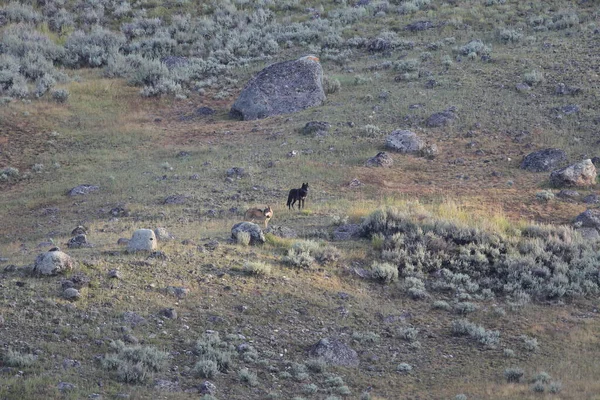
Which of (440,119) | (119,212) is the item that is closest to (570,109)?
(440,119)

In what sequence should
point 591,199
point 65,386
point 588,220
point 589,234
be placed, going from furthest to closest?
point 591,199, point 588,220, point 589,234, point 65,386

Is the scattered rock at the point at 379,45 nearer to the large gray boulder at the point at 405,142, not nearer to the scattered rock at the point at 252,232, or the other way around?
the large gray boulder at the point at 405,142

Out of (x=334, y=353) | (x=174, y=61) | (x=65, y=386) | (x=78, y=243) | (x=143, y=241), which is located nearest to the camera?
(x=65, y=386)

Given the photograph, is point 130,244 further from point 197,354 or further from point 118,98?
point 118,98

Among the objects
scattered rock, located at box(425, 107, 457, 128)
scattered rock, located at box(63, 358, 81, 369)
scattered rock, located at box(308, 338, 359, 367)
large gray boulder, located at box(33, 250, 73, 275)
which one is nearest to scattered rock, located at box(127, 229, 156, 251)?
large gray boulder, located at box(33, 250, 73, 275)

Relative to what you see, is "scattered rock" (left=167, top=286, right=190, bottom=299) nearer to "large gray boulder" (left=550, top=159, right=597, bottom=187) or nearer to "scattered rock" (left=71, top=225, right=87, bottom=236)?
"scattered rock" (left=71, top=225, right=87, bottom=236)

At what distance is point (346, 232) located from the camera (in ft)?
59.0

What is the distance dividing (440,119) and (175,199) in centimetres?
1078

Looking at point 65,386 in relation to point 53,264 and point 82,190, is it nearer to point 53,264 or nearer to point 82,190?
point 53,264

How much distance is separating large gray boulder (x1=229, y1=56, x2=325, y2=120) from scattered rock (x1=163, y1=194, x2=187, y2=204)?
8789 mm

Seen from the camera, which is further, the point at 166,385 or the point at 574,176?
the point at 574,176

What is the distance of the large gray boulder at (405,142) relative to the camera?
85.1 feet

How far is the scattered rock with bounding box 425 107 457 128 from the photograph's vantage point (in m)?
27.5

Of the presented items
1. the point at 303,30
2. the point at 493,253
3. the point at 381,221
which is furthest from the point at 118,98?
the point at 493,253
